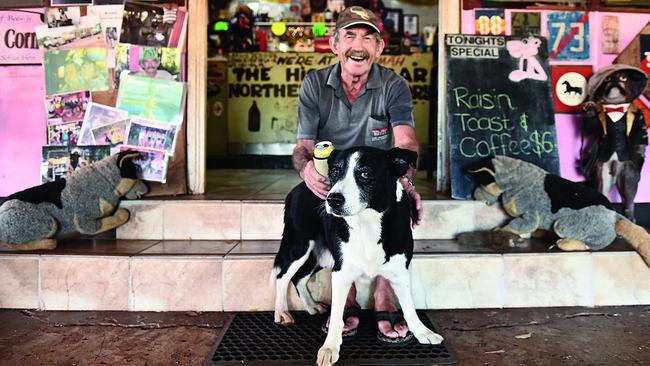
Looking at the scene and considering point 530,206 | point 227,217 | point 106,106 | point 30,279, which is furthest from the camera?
point 106,106

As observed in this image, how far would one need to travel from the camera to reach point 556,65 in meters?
3.39

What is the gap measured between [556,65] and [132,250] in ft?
10.0

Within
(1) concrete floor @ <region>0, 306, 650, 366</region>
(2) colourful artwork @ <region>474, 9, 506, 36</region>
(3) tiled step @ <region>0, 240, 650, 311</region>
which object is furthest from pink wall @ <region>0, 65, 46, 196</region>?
(2) colourful artwork @ <region>474, 9, 506, 36</region>

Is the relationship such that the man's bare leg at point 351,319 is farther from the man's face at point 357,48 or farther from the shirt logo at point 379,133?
the man's face at point 357,48

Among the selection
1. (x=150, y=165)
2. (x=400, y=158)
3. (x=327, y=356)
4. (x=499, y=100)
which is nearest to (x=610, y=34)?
(x=499, y=100)

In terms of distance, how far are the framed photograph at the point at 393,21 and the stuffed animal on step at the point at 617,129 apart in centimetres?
386

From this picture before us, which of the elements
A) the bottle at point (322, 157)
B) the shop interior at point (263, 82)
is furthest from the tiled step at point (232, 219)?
the shop interior at point (263, 82)

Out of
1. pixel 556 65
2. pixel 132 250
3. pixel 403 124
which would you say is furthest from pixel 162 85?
pixel 556 65

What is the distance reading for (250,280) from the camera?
248cm

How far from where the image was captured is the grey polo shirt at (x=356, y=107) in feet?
7.69

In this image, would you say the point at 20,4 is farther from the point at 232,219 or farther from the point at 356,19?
the point at 356,19

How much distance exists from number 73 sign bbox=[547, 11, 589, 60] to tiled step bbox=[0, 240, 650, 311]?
1.55m

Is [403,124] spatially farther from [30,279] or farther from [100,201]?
[30,279]

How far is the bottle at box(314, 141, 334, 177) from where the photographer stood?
1873mm
